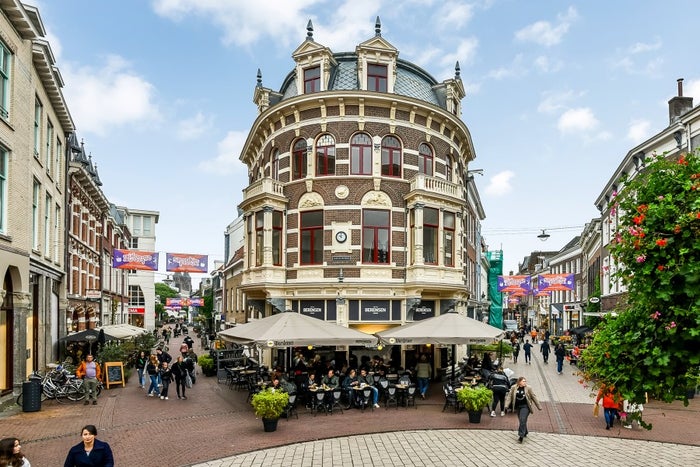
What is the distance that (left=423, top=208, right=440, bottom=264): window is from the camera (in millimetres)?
22891

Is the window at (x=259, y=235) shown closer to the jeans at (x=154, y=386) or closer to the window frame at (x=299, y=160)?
the window frame at (x=299, y=160)

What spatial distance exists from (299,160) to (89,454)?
1826 centimetres

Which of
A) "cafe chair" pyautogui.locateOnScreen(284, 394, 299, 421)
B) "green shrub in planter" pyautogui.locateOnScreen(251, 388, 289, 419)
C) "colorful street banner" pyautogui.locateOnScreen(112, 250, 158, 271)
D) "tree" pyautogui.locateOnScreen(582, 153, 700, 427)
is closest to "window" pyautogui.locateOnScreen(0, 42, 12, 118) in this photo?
"green shrub in planter" pyautogui.locateOnScreen(251, 388, 289, 419)

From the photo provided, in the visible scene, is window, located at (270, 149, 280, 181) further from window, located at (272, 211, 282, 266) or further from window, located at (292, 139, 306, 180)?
window, located at (272, 211, 282, 266)

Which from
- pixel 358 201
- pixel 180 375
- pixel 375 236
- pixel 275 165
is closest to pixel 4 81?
pixel 180 375

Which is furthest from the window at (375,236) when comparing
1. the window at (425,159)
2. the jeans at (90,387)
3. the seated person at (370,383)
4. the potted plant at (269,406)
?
the jeans at (90,387)

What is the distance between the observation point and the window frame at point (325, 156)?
22.9 meters

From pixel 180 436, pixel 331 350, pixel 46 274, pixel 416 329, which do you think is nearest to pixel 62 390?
pixel 46 274

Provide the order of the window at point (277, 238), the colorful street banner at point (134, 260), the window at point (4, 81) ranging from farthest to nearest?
the colorful street banner at point (134, 260), the window at point (277, 238), the window at point (4, 81)

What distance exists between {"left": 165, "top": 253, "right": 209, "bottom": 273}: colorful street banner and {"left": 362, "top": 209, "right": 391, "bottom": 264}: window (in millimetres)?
11017

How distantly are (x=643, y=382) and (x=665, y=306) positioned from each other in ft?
3.29

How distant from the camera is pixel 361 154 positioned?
75.2 feet

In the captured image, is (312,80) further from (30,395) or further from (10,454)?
(10,454)

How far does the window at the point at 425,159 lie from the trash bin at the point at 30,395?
53.3 ft
